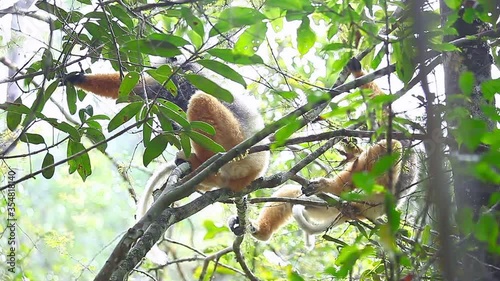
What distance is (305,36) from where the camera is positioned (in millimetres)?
2145

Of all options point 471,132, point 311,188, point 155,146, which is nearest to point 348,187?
point 311,188

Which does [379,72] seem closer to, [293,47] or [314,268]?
[293,47]

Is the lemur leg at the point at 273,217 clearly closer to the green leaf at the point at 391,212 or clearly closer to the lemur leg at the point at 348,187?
the lemur leg at the point at 348,187

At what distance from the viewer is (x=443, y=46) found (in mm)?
1945

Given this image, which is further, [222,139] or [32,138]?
[222,139]

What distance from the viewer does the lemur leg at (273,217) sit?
5.30m

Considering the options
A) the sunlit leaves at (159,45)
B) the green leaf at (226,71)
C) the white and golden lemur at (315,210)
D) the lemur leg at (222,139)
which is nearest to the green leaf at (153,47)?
the sunlit leaves at (159,45)

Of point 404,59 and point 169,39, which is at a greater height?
point 169,39

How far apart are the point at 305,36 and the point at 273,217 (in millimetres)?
3364

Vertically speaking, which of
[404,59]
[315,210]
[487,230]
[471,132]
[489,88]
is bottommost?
[487,230]

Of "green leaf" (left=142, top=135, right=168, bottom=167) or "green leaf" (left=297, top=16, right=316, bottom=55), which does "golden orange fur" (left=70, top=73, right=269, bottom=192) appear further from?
"green leaf" (left=297, top=16, right=316, bottom=55)

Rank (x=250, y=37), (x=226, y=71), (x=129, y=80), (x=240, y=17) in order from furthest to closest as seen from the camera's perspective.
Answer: (x=129, y=80) → (x=226, y=71) → (x=250, y=37) → (x=240, y=17)

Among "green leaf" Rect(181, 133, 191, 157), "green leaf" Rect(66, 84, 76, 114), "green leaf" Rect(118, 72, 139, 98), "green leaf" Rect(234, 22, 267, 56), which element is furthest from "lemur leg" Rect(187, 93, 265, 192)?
"green leaf" Rect(234, 22, 267, 56)

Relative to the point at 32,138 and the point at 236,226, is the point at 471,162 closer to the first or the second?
the point at 32,138
